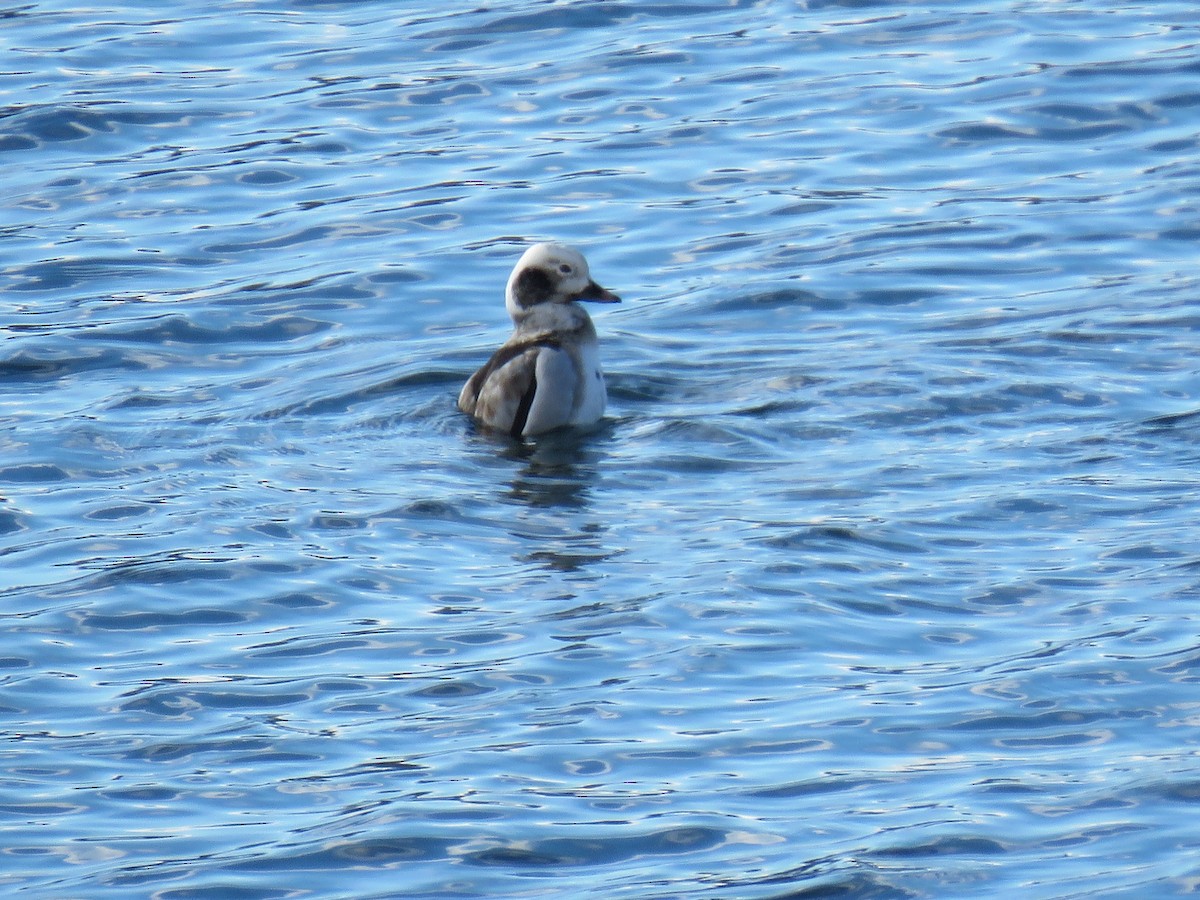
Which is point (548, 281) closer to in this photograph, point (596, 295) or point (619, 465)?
point (596, 295)

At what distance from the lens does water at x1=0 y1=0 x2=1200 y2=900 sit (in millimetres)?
8055

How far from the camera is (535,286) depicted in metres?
13.3


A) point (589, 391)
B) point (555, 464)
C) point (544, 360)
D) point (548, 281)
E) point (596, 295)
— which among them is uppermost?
point (548, 281)

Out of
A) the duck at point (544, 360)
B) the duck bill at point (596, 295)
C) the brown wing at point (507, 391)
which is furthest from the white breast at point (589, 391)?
the duck bill at point (596, 295)

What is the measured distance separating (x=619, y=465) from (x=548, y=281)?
163 centimetres

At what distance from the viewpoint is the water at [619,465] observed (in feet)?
26.4

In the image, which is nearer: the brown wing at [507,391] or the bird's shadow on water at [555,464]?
the bird's shadow on water at [555,464]

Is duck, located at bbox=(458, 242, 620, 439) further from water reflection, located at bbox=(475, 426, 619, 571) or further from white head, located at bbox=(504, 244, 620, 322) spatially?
water reflection, located at bbox=(475, 426, 619, 571)

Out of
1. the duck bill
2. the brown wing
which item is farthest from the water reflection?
the duck bill

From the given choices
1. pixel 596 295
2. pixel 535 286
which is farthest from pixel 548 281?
pixel 596 295

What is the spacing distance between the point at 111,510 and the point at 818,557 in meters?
3.44

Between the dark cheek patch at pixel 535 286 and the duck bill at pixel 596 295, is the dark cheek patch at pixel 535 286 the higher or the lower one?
the higher one

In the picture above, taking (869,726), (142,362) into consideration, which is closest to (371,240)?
(142,362)

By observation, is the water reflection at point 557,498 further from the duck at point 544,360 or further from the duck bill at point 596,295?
the duck bill at point 596,295
